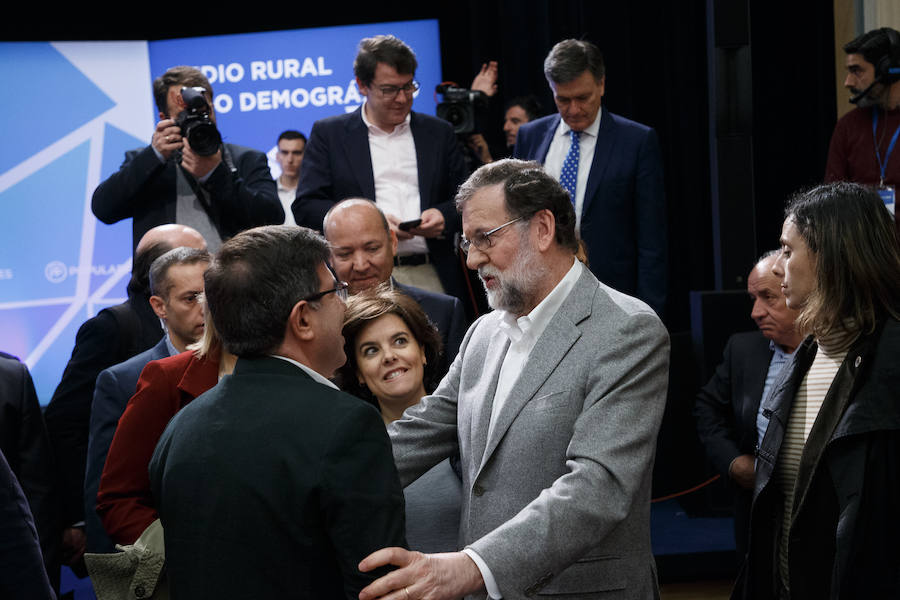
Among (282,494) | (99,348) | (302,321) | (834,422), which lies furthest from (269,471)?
(99,348)

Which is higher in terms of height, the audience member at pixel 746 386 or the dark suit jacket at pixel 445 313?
the dark suit jacket at pixel 445 313

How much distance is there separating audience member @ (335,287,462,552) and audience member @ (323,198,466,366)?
19.9 inches

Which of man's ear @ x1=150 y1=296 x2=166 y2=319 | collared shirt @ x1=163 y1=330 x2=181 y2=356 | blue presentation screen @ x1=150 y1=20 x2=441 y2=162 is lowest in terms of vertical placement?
collared shirt @ x1=163 y1=330 x2=181 y2=356

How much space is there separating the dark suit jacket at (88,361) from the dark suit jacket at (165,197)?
0.65 meters

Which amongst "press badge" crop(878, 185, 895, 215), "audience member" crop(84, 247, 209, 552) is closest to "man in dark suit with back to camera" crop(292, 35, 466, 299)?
"audience member" crop(84, 247, 209, 552)

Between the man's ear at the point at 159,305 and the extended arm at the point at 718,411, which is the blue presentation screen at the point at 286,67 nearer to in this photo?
the extended arm at the point at 718,411

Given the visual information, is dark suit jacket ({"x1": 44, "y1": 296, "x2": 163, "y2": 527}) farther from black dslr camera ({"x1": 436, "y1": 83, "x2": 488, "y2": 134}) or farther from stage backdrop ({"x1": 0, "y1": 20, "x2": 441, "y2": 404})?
stage backdrop ({"x1": 0, "y1": 20, "x2": 441, "y2": 404})

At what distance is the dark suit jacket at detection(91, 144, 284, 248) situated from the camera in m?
3.88

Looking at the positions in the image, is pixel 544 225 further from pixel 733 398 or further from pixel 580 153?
pixel 580 153

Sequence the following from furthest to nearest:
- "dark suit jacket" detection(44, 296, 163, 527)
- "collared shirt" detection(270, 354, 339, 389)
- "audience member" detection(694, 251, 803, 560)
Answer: "audience member" detection(694, 251, 803, 560) → "dark suit jacket" detection(44, 296, 163, 527) → "collared shirt" detection(270, 354, 339, 389)

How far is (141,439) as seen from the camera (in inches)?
92.8

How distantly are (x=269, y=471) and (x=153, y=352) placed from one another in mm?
1375

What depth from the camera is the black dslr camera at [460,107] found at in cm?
504

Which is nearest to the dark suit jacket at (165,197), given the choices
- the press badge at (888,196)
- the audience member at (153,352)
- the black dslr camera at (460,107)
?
the audience member at (153,352)
